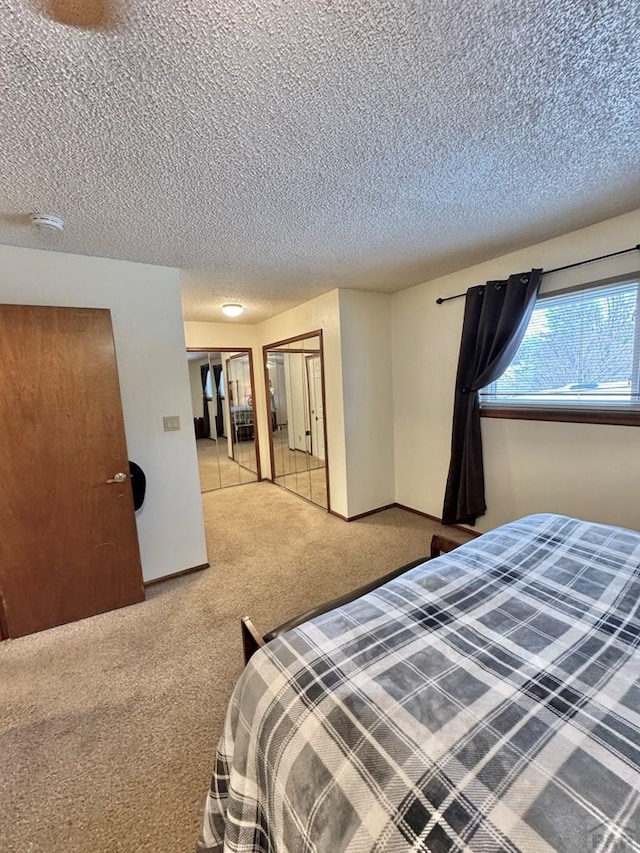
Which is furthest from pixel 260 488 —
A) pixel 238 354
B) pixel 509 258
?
pixel 509 258

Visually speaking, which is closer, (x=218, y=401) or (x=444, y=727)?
(x=444, y=727)

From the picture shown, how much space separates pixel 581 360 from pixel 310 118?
2315mm

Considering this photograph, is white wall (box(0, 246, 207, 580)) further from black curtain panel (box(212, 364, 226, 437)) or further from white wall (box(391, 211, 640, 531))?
black curtain panel (box(212, 364, 226, 437))

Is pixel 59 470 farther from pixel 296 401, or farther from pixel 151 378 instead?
pixel 296 401

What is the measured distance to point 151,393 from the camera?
8.71 ft

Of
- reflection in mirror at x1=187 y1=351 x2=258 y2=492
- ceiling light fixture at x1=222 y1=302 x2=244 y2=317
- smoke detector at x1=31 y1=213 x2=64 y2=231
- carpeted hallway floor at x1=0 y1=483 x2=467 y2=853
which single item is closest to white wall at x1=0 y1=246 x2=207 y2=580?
carpeted hallway floor at x1=0 y1=483 x2=467 y2=853

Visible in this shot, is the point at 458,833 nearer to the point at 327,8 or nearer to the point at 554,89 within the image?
the point at 327,8

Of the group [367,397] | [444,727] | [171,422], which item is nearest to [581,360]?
[367,397]

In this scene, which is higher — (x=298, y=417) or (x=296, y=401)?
(x=296, y=401)

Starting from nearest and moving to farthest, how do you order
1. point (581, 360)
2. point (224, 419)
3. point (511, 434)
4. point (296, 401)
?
point (581, 360), point (511, 434), point (296, 401), point (224, 419)

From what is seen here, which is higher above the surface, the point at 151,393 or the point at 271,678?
the point at 151,393

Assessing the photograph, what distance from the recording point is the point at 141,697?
1.71 meters

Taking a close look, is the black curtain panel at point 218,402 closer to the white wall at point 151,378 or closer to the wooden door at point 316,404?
the wooden door at point 316,404

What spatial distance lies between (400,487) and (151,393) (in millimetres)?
2780
